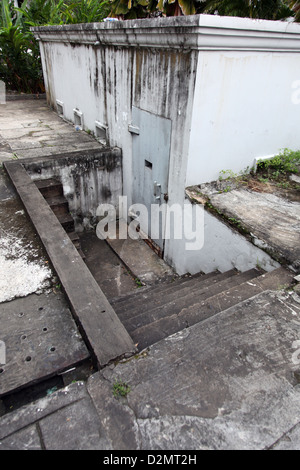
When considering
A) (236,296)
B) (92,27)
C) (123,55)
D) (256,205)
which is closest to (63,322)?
(236,296)

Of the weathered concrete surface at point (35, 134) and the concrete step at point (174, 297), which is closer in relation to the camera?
the concrete step at point (174, 297)

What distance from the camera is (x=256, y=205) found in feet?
14.5

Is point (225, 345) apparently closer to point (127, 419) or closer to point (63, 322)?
point (127, 419)

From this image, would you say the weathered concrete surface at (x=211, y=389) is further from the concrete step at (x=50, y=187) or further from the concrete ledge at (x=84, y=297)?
the concrete step at (x=50, y=187)

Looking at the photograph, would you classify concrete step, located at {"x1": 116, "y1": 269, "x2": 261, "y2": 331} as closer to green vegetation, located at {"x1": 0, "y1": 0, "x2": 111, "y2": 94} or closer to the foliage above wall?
the foliage above wall

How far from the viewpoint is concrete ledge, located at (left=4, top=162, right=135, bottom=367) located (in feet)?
7.16

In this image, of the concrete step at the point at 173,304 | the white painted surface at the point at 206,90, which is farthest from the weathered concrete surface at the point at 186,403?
the white painted surface at the point at 206,90

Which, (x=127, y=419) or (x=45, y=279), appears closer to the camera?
(x=127, y=419)

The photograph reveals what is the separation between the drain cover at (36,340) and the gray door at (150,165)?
3047 mm

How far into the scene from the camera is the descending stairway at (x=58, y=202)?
5449mm

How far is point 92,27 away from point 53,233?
4525mm

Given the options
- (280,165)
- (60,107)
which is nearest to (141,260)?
(280,165)

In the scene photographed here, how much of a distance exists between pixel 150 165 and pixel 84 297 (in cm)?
349
